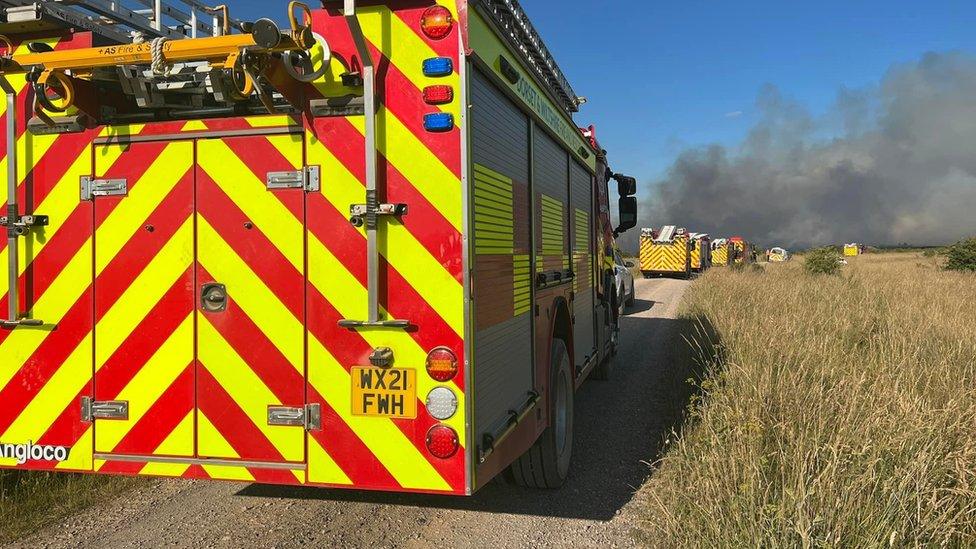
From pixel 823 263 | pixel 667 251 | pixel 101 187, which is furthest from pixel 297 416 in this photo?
pixel 667 251

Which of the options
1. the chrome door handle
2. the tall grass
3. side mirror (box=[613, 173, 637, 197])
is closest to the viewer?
the tall grass

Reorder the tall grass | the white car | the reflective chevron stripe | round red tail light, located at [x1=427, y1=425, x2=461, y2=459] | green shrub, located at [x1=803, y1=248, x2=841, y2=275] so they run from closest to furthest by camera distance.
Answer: the tall grass → round red tail light, located at [x1=427, y1=425, x2=461, y2=459] → the white car → green shrub, located at [x1=803, y1=248, x2=841, y2=275] → the reflective chevron stripe

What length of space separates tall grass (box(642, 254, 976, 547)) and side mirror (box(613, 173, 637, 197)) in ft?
10.1

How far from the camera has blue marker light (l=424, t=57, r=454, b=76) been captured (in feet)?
9.74

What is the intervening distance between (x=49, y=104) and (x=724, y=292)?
468 inches

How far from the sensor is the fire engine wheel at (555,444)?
4527 millimetres

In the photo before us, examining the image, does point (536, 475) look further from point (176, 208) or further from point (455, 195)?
point (176, 208)

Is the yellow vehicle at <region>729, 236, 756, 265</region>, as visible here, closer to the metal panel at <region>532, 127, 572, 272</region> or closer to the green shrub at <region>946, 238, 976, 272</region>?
the green shrub at <region>946, 238, 976, 272</region>

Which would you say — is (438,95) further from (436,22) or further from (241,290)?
(241,290)

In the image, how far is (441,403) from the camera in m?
3.00

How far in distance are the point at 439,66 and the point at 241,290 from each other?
4.81 feet

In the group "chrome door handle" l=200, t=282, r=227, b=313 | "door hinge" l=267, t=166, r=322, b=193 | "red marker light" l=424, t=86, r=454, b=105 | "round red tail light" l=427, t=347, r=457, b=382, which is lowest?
"round red tail light" l=427, t=347, r=457, b=382

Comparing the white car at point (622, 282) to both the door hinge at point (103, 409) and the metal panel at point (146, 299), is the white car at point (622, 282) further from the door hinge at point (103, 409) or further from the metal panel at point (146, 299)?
the door hinge at point (103, 409)

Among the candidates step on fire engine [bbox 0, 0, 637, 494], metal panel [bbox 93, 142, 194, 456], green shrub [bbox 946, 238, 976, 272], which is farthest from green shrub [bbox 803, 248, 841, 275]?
metal panel [bbox 93, 142, 194, 456]
